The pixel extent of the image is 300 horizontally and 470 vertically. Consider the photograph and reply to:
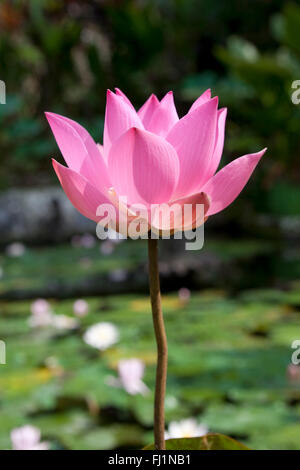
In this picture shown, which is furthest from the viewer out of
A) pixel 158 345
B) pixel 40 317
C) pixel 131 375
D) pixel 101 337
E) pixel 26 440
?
pixel 40 317

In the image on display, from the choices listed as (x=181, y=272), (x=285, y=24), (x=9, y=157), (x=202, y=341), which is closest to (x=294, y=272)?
(x=181, y=272)

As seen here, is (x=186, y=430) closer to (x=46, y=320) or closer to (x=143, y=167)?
(x=143, y=167)

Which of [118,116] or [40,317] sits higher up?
[40,317]

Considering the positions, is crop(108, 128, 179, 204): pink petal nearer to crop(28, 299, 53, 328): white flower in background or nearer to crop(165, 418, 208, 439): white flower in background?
crop(165, 418, 208, 439): white flower in background

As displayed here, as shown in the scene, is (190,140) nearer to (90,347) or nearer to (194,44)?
(90,347)

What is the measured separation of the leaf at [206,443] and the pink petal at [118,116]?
0.73 feet

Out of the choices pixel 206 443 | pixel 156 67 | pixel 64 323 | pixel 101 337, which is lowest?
pixel 206 443

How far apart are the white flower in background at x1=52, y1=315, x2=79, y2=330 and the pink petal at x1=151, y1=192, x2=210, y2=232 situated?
1365 millimetres

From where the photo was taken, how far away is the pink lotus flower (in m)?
0.32

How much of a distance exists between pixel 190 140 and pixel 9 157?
540 cm

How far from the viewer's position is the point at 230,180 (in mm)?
330

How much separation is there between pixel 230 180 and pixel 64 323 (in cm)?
141

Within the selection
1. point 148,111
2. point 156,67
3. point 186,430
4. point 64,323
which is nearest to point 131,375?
point 186,430

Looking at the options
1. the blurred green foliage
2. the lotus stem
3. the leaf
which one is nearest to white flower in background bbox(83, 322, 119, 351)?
the leaf
